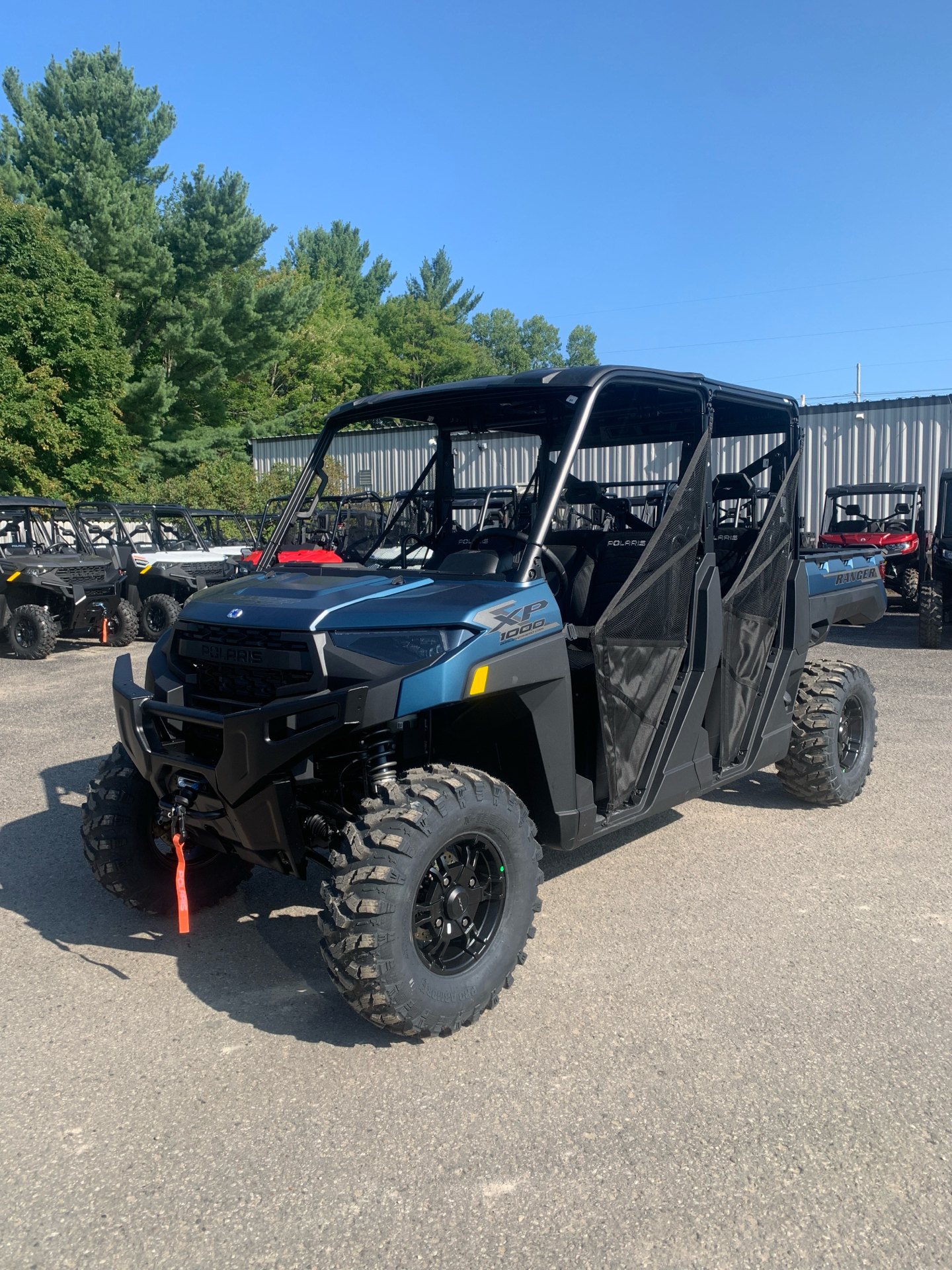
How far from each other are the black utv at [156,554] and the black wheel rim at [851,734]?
9.66 meters

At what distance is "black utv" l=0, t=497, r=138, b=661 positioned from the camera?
1286cm

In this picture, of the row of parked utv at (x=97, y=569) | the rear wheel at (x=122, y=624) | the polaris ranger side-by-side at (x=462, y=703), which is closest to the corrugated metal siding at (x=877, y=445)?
the row of parked utv at (x=97, y=569)

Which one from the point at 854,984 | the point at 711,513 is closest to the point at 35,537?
the point at 711,513

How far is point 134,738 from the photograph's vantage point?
3631 millimetres

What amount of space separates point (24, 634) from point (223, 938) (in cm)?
1017

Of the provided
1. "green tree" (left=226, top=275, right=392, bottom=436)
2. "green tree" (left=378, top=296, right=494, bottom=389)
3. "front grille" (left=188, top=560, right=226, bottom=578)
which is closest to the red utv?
"front grille" (left=188, top=560, right=226, bottom=578)

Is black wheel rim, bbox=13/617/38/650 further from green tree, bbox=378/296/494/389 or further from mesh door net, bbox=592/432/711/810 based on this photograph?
green tree, bbox=378/296/494/389

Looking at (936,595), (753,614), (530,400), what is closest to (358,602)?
(530,400)

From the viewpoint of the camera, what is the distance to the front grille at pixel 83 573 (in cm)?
1343

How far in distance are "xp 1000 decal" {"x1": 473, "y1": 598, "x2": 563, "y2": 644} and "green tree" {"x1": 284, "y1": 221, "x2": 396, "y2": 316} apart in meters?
63.8

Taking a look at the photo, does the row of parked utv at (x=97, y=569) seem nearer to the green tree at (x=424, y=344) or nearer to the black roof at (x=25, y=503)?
the black roof at (x=25, y=503)

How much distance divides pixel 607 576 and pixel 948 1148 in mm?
2553

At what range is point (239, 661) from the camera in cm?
352

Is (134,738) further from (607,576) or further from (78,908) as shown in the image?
(607,576)
